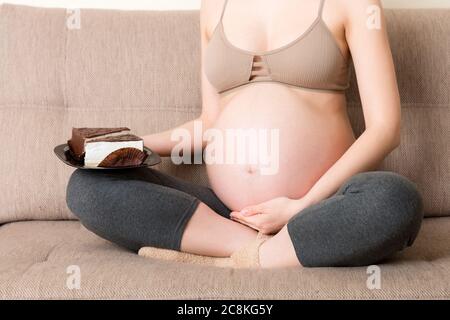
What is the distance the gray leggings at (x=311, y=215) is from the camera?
1051 millimetres

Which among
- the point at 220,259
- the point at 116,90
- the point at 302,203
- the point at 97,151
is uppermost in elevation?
the point at 116,90

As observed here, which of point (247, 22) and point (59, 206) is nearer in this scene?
point (247, 22)

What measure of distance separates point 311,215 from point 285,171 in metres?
0.21

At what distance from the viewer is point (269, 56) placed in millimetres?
1352

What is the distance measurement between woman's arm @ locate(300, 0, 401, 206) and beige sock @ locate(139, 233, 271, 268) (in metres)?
0.14

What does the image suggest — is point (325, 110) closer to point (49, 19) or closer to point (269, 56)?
point (269, 56)

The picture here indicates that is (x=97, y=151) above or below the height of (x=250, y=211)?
above

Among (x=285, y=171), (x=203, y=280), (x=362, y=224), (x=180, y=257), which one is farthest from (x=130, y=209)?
(x=362, y=224)

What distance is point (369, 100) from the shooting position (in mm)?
1279

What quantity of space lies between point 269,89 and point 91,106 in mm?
517

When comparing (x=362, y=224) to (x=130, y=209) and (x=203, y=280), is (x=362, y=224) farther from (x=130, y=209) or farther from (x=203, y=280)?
(x=130, y=209)
